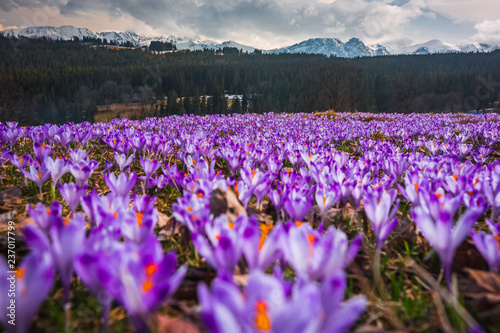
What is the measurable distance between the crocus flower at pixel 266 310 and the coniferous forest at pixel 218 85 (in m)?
45.9

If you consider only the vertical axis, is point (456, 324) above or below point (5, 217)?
below

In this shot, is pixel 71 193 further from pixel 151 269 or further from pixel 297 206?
pixel 297 206

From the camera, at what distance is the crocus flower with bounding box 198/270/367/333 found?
2.16ft

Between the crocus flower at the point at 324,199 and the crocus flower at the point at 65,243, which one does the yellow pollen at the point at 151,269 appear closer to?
the crocus flower at the point at 65,243

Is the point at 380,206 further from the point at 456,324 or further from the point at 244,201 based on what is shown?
the point at 244,201

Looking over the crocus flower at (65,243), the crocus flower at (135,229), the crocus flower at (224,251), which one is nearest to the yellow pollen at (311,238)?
the crocus flower at (224,251)

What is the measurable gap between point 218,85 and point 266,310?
106421 millimetres

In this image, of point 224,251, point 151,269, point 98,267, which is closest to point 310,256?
point 224,251

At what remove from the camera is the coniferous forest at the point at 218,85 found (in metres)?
58.8

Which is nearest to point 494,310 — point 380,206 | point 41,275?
point 380,206

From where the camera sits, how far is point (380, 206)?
1484mm

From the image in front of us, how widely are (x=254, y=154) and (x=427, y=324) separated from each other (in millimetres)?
2258

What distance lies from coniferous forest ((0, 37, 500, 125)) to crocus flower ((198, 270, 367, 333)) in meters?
45.9

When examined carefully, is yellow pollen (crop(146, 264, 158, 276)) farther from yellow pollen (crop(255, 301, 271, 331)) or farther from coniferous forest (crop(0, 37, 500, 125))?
coniferous forest (crop(0, 37, 500, 125))
